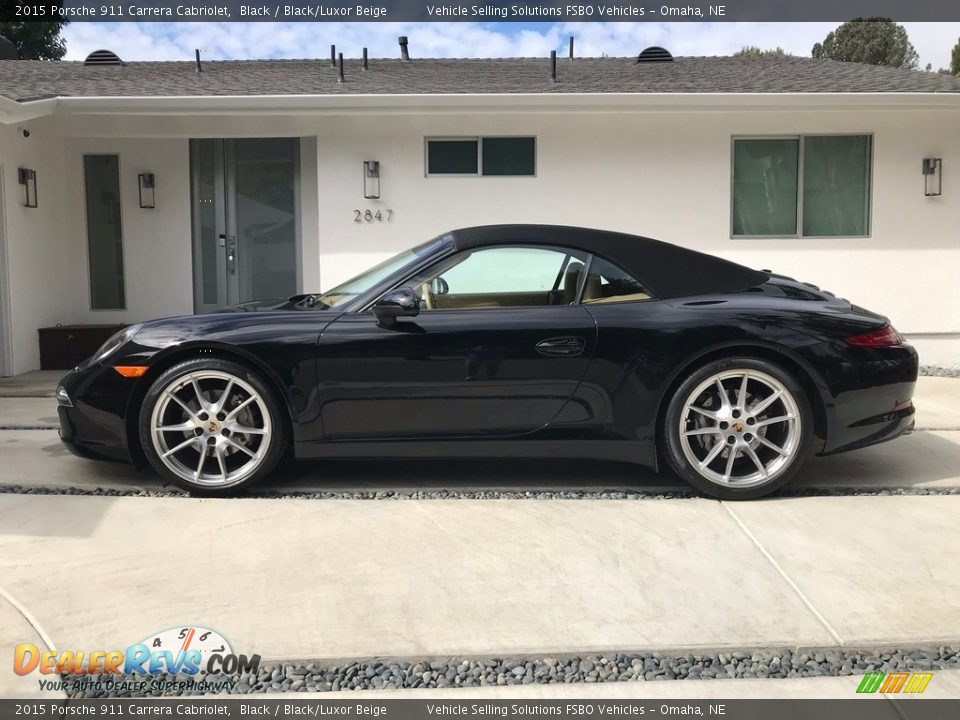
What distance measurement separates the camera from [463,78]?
32.8 ft

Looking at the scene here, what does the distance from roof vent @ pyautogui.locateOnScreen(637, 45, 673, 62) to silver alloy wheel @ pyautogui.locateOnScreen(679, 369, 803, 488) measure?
9086 millimetres

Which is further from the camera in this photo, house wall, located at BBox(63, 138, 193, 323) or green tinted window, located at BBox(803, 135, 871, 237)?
house wall, located at BBox(63, 138, 193, 323)

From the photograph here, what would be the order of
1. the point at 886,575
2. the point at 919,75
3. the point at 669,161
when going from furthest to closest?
the point at 919,75 → the point at 669,161 → the point at 886,575

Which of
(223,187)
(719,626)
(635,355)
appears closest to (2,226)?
(223,187)

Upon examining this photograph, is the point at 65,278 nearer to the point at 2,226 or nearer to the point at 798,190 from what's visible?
the point at 2,226

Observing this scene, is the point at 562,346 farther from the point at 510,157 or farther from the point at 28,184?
the point at 28,184

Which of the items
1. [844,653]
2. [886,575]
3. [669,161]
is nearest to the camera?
[844,653]

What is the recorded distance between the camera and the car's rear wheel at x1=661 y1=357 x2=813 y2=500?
393 cm

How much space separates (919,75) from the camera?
988cm

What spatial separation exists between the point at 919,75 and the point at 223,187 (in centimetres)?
855

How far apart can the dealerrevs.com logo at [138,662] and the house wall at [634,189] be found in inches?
272

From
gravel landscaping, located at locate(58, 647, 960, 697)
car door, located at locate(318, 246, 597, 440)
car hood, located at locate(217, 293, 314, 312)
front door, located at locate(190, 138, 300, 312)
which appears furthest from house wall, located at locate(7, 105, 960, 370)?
gravel landscaping, located at locate(58, 647, 960, 697)

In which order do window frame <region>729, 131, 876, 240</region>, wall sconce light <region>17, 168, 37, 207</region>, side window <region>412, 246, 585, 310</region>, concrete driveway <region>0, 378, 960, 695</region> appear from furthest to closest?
1. window frame <region>729, 131, 876, 240</region>
2. wall sconce light <region>17, 168, 37, 207</region>
3. side window <region>412, 246, 585, 310</region>
4. concrete driveway <region>0, 378, 960, 695</region>

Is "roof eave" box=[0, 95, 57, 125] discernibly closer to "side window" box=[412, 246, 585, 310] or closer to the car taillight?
Result: "side window" box=[412, 246, 585, 310]
